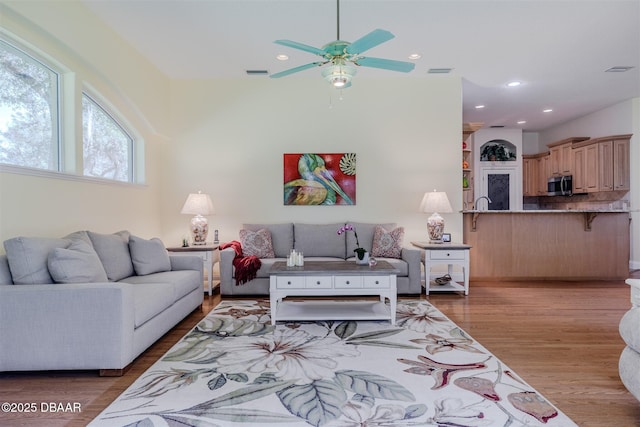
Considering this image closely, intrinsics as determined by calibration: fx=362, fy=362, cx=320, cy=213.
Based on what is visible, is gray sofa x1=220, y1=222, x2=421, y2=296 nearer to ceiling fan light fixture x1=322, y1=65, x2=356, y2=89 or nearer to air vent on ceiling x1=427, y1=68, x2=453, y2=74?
air vent on ceiling x1=427, y1=68, x2=453, y2=74

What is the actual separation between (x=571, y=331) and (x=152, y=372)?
3.42 m

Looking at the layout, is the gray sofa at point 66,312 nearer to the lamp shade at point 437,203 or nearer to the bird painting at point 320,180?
the bird painting at point 320,180

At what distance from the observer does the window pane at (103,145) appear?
12.6 ft

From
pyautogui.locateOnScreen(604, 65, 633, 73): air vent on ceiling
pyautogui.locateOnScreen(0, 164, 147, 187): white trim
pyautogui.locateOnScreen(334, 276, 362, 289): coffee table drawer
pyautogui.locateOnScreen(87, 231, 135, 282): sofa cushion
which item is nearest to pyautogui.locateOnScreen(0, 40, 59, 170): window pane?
pyautogui.locateOnScreen(0, 164, 147, 187): white trim

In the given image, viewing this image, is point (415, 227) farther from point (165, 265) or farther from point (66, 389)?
point (66, 389)

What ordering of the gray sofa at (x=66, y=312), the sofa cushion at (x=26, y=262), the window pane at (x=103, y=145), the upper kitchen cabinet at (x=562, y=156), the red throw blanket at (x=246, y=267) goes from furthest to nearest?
the upper kitchen cabinet at (x=562, y=156)
the red throw blanket at (x=246, y=267)
the window pane at (x=103, y=145)
the sofa cushion at (x=26, y=262)
the gray sofa at (x=66, y=312)

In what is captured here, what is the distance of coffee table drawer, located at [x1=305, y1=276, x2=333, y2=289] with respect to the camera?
335 cm

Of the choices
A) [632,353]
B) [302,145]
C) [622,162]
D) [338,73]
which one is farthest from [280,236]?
[622,162]

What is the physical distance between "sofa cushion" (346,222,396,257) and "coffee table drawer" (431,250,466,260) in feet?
2.33

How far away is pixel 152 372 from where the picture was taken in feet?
7.84

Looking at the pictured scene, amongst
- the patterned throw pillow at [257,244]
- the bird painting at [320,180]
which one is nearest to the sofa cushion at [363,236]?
the bird painting at [320,180]

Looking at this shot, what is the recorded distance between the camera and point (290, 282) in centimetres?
336

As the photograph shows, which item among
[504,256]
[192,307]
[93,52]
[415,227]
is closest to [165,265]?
[192,307]

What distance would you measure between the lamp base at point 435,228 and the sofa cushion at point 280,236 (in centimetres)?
194
